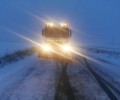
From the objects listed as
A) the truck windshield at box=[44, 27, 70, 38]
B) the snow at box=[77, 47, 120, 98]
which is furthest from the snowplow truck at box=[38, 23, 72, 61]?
the snow at box=[77, 47, 120, 98]

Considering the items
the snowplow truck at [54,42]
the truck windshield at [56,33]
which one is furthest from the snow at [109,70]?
the truck windshield at [56,33]

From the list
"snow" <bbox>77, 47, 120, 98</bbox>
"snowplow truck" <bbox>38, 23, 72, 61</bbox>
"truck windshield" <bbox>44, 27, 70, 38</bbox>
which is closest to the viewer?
"snow" <bbox>77, 47, 120, 98</bbox>

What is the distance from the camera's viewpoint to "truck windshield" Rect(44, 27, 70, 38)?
29.0 meters

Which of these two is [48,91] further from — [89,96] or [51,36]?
[51,36]

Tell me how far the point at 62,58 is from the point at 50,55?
2380mm

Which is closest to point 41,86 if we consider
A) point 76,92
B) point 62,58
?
point 76,92

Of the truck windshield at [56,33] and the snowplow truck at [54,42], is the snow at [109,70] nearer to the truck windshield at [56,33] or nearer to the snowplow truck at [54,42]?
the snowplow truck at [54,42]

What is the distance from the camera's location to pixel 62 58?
2683cm

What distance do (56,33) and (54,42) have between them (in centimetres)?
96

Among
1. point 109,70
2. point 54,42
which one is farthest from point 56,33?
point 109,70

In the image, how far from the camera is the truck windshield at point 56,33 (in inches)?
1141

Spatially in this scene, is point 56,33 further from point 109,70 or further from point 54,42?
point 109,70

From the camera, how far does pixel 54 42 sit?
2858cm

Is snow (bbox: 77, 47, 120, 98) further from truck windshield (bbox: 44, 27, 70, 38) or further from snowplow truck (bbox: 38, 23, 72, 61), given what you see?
truck windshield (bbox: 44, 27, 70, 38)
